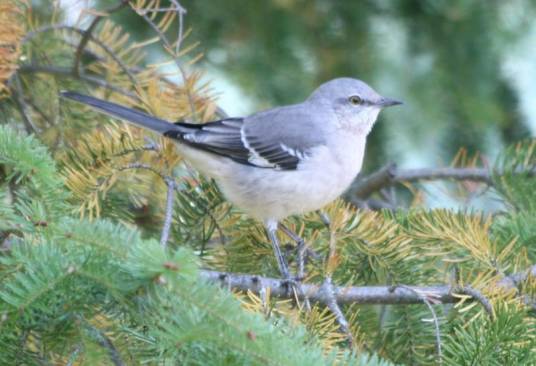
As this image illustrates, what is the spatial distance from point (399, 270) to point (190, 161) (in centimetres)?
121

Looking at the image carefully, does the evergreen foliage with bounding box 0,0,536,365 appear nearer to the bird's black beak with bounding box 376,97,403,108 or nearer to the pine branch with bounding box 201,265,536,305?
the pine branch with bounding box 201,265,536,305

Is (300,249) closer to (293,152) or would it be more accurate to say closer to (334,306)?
(334,306)

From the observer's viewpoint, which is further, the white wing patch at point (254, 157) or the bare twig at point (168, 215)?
the white wing patch at point (254, 157)

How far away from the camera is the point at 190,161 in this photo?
3.78m

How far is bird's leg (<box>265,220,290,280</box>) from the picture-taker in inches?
118

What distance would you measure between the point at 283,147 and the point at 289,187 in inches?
12.6

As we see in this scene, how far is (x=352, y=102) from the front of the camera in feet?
14.1

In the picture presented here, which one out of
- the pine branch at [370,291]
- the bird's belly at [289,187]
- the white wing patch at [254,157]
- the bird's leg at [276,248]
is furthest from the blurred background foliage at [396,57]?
the pine branch at [370,291]

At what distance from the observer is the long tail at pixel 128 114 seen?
10.9ft

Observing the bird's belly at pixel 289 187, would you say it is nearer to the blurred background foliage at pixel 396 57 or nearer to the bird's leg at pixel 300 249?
the bird's leg at pixel 300 249

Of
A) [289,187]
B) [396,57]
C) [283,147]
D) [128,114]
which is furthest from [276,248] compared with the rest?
[396,57]

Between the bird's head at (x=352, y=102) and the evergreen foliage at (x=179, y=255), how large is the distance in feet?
2.02

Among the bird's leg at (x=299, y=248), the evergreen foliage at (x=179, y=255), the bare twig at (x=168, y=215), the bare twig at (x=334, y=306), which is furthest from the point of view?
the bird's leg at (x=299, y=248)

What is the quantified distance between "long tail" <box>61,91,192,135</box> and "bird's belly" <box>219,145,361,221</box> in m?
0.35
